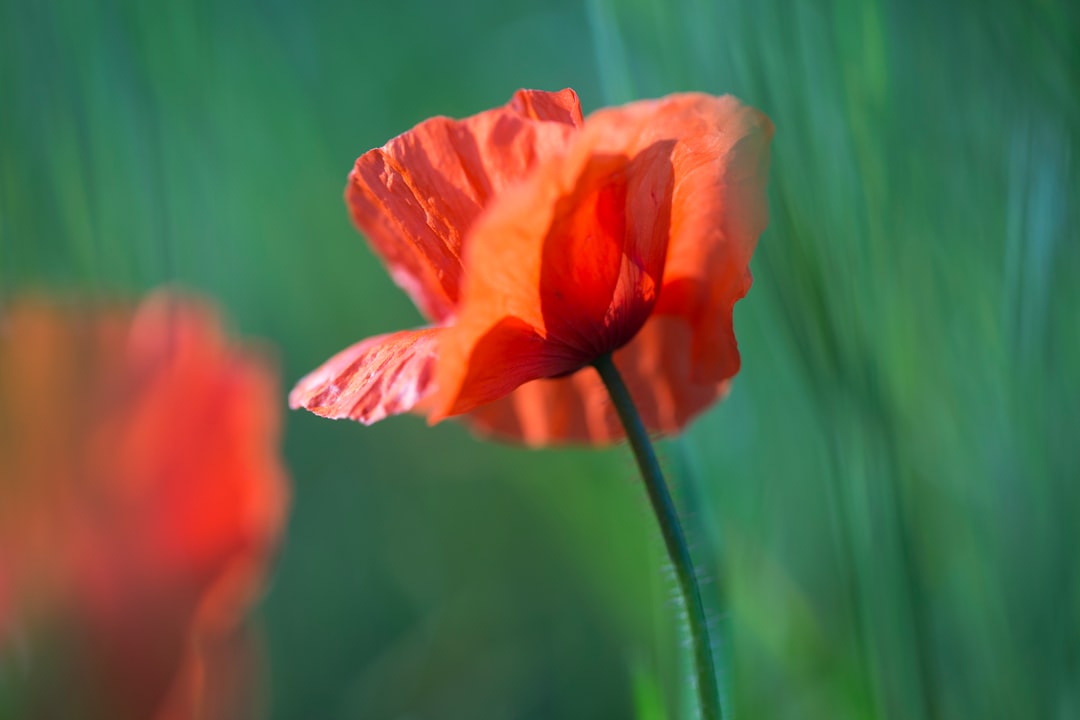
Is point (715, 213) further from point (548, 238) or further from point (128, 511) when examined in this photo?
point (128, 511)

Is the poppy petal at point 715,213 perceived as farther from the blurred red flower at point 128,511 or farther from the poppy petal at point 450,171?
the blurred red flower at point 128,511

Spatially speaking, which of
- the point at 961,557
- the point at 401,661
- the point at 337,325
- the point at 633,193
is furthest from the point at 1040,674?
the point at 337,325

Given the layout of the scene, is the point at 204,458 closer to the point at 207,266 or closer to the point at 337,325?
the point at 207,266

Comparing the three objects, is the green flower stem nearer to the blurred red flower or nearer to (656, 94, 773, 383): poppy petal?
(656, 94, 773, 383): poppy petal

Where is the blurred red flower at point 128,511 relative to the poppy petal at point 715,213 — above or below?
below

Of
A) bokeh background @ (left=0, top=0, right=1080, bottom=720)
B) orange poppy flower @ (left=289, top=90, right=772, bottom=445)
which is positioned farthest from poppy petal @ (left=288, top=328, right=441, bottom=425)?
bokeh background @ (left=0, top=0, right=1080, bottom=720)

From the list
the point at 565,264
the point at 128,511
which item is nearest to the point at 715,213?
the point at 565,264

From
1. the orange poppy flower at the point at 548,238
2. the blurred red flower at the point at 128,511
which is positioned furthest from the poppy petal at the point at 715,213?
the blurred red flower at the point at 128,511
